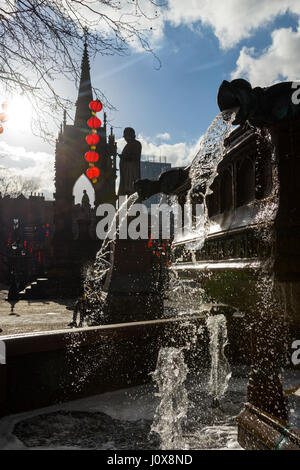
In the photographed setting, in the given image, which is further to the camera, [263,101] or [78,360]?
[78,360]

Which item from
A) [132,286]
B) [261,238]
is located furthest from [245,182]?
[132,286]

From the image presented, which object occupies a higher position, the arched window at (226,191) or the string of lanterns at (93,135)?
the string of lanterns at (93,135)

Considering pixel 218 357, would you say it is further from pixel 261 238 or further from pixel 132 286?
pixel 261 238

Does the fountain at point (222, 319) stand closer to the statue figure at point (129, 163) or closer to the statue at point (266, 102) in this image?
the statue at point (266, 102)

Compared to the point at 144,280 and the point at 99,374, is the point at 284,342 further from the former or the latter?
the point at 144,280

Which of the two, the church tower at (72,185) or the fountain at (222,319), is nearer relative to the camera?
the fountain at (222,319)

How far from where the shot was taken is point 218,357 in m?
4.72

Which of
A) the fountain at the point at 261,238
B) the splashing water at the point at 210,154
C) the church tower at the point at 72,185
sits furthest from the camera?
the church tower at the point at 72,185

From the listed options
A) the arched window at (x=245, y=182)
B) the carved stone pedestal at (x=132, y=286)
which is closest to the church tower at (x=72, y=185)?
the carved stone pedestal at (x=132, y=286)

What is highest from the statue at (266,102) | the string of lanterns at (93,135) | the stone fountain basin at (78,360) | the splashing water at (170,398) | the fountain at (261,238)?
the string of lanterns at (93,135)

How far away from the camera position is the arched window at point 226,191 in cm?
247

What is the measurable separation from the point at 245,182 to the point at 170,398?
102 inches

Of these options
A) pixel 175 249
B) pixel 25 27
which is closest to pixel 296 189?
pixel 175 249

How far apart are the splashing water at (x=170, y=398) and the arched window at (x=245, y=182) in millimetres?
1976
